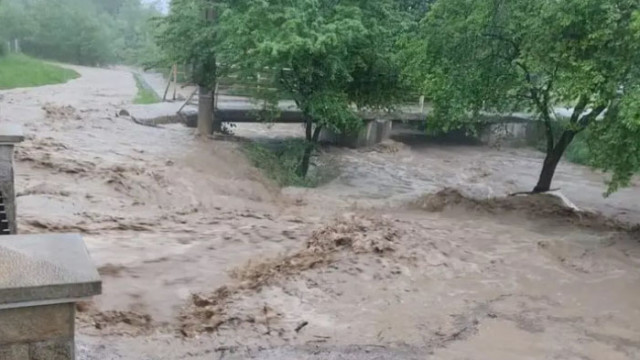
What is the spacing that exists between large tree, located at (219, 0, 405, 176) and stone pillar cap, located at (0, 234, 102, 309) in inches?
413

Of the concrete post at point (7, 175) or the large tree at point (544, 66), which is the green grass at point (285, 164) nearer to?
the large tree at point (544, 66)

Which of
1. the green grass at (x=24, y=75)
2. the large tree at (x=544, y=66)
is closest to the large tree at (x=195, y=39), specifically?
the large tree at (x=544, y=66)

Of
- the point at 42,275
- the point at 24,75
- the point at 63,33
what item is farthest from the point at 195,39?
the point at 63,33

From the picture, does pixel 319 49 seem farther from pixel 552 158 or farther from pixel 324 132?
pixel 324 132

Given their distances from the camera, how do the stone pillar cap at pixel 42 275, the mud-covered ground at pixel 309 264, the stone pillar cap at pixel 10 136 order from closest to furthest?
the stone pillar cap at pixel 42 275 → the mud-covered ground at pixel 309 264 → the stone pillar cap at pixel 10 136

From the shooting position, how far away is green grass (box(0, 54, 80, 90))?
29.0m

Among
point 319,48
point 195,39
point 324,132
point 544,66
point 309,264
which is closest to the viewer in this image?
point 309,264

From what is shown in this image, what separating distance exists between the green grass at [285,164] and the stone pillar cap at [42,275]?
11407mm

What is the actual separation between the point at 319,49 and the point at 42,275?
37.3ft

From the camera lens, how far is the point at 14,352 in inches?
97.0

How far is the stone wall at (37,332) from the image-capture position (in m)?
2.43

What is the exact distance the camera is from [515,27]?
1124 cm

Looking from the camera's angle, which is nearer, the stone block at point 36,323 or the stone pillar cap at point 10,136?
the stone block at point 36,323

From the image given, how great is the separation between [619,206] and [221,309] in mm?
13031
